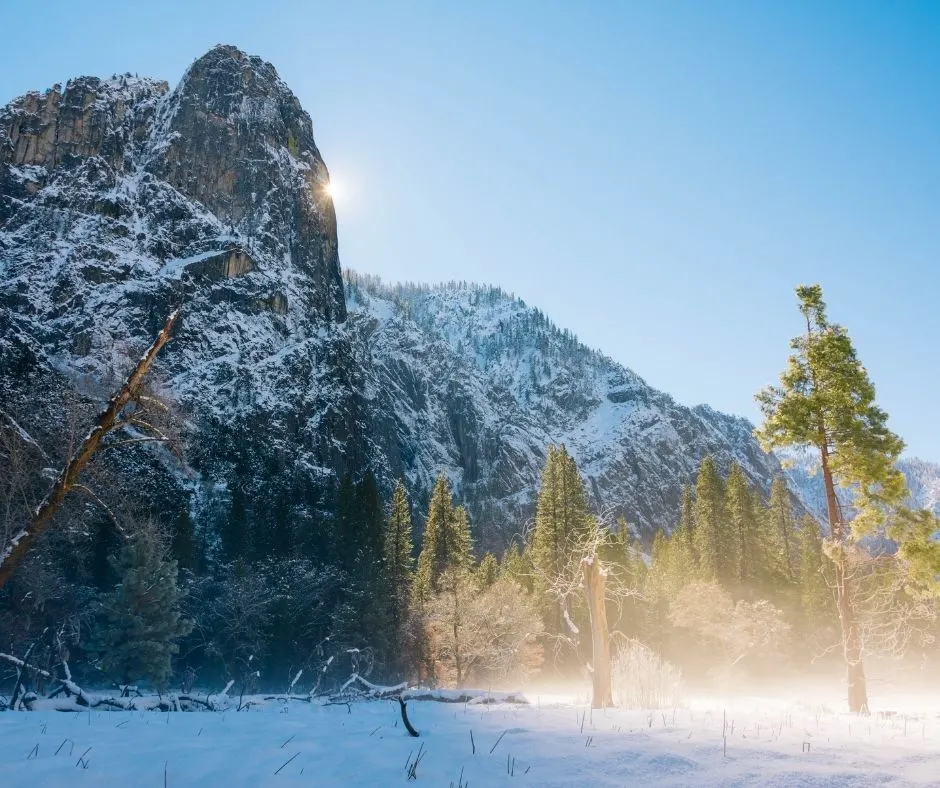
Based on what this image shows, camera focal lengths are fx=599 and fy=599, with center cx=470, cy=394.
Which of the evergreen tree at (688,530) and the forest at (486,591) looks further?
the evergreen tree at (688,530)

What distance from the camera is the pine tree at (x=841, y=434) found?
1591 cm

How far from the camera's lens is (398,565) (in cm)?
4988

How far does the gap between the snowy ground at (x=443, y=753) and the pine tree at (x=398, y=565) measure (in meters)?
42.2

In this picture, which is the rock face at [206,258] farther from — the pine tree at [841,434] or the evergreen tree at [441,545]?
the pine tree at [841,434]

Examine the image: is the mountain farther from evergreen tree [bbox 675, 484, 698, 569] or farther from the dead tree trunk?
the dead tree trunk

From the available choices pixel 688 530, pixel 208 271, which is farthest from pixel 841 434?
pixel 208 271

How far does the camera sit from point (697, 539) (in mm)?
54406

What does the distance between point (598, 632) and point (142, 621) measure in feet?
100

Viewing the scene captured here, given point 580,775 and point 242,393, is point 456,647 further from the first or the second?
point 242,393

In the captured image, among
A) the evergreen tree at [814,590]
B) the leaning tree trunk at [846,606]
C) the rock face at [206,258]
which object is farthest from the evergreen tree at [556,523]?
the rock face at [206,258]

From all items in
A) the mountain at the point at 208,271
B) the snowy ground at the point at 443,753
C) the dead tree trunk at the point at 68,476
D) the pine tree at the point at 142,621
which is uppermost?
the mountain at the point at 208,271

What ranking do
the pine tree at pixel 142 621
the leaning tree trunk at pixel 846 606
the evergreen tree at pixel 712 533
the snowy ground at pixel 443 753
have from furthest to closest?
1. the evergreen tree at pixel 712 533
2. the pine tree at pixel 142 621
3. the leaning tree trunk at pixel 846 606
4. the snowy ground at pixel 443 753

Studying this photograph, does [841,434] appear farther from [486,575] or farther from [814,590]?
[814,590]

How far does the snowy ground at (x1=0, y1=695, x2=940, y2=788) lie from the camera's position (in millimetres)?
4195
